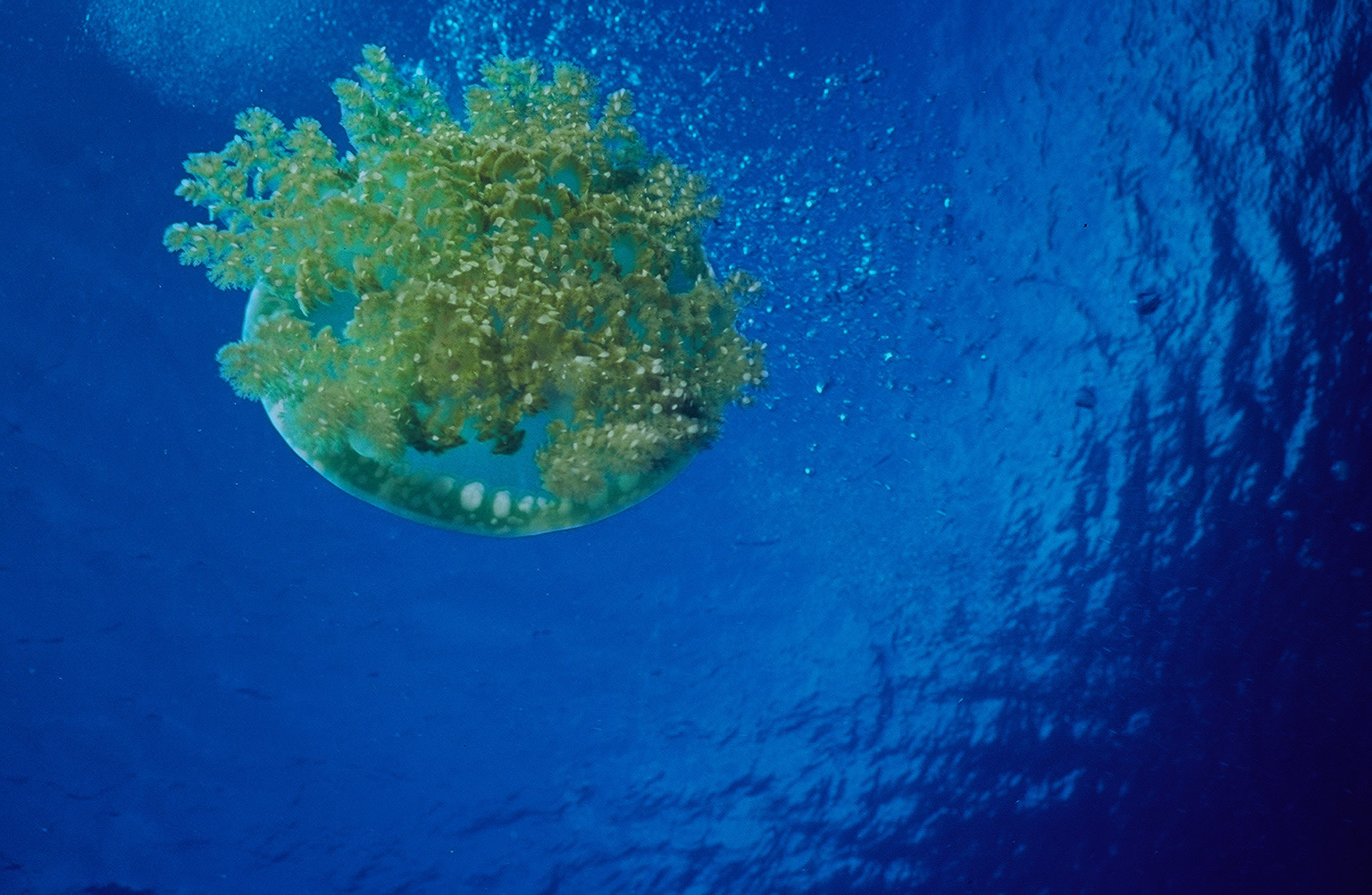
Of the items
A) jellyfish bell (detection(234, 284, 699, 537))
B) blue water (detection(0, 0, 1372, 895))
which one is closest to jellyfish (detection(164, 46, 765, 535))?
jellyfish bell (detection(234, 284, 699, 537))

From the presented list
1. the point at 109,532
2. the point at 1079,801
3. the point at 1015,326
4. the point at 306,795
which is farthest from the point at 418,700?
the point at 1079,801

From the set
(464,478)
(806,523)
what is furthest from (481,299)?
(806,523)

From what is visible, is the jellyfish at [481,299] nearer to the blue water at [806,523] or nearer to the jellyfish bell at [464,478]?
the jellyfish bell at [464,478]

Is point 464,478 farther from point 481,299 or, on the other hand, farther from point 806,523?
point 806,523

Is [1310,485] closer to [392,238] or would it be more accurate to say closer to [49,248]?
[392,238]

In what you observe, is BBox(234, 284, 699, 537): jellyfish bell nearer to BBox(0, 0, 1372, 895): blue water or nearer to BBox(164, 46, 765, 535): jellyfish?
BBox(164, 46, 765, 535): jellyfish
